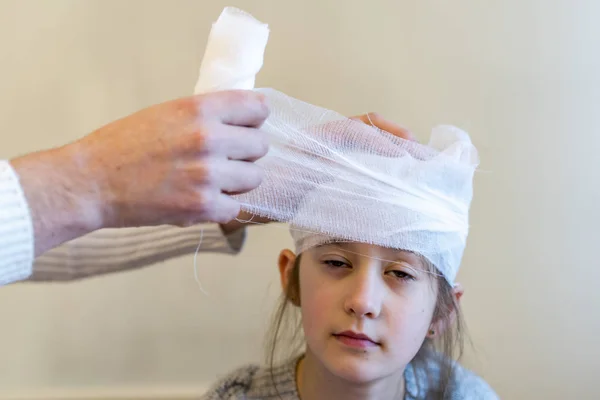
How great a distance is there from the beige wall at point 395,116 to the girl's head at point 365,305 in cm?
28

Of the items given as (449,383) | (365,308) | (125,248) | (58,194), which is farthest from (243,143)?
(449,383)

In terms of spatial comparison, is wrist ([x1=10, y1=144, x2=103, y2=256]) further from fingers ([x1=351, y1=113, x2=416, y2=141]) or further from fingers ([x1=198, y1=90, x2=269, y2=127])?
fingers ([x1=351, y1=113, x2=416, y2=141])

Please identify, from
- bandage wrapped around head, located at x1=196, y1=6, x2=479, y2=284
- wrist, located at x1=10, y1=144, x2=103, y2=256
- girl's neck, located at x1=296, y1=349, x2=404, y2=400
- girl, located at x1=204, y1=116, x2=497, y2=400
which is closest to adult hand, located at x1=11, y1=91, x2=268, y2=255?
wrist, located at x1=10, y1=144, x2=103, y2=256

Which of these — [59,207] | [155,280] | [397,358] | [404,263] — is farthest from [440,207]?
[155,280]

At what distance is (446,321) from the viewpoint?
2.59 ft

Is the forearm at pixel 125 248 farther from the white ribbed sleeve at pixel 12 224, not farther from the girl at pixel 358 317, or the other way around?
the white ribbed sleeve at pixel 12 224

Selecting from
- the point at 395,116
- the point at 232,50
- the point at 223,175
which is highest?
the point at 395,116

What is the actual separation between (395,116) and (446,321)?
333 mm

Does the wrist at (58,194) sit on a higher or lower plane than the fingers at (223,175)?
lower

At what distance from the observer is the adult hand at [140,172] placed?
46 centimetres

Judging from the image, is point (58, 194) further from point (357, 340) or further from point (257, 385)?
point (257, 385)

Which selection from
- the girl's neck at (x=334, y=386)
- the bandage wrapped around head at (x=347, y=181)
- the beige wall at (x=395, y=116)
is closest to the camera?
the bandage wrapped around head at (x=347, y=181)

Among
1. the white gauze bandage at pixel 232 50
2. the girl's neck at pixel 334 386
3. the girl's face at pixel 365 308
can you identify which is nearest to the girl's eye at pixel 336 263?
the girl's face at pixel 365 308

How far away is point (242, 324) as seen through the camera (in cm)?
99
